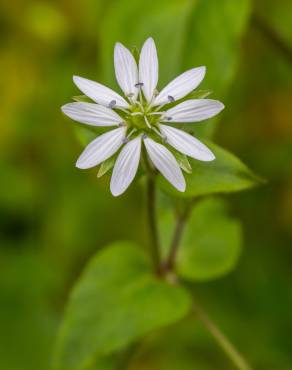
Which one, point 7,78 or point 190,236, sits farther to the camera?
point 7,78

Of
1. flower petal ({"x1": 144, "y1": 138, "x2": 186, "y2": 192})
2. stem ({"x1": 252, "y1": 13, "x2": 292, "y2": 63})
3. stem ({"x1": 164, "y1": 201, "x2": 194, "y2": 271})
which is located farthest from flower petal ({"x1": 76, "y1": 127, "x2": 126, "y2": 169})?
stem ({"x1": 252, "y1": 13, "x2": 292, "y2": 63})

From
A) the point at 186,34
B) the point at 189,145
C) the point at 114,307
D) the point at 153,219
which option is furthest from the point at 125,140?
the point at 186,34

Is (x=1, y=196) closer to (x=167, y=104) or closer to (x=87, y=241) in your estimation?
(x=87, y=241)

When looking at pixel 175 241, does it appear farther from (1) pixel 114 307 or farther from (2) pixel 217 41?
(2) pixel 217 41

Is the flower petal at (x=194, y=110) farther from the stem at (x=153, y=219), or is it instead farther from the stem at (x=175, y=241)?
the stem at (x=175, y=241)

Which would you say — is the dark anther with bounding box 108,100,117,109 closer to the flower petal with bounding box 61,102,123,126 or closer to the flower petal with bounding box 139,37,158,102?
the flower petal with bounding box 61,102,123,126

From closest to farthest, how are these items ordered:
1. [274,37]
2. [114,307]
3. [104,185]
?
[114,307], [274,37], [104,185]

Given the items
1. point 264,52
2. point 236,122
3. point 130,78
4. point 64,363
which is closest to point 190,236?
point 64,363
